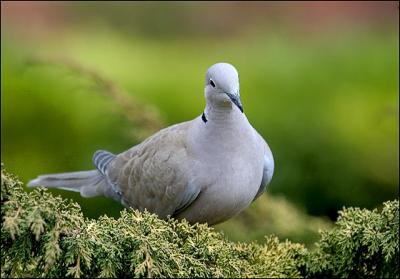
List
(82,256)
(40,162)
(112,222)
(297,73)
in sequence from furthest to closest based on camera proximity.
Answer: (297,73) → (40,162) → (112,222) → (82,256)

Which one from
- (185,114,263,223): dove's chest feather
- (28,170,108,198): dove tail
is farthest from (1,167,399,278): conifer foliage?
(28,170,108,198): dove tail

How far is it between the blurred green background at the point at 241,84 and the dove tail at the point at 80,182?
0.99 feet

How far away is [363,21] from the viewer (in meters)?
4.48

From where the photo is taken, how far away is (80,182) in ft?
7.15

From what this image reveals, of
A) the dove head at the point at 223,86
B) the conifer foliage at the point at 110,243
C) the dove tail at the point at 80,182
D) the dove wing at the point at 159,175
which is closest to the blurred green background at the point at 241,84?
the dove tail at the point at 80,182

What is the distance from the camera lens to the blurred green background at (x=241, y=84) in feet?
9.46

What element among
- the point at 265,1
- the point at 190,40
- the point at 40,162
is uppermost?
the point at 265,1

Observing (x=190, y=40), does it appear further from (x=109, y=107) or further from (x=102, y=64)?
(x=109, y=107)

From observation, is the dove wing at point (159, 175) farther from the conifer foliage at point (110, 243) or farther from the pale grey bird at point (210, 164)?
the conifer foliage at point (110, 243)

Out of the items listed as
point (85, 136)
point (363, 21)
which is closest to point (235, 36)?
point (363, 21)

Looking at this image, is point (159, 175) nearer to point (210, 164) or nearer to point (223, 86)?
point (210, 164)

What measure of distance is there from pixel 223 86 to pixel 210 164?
0.60 feet

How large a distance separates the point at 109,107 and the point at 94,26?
170 centimetres

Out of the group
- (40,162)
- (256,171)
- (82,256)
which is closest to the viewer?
(82,256)
